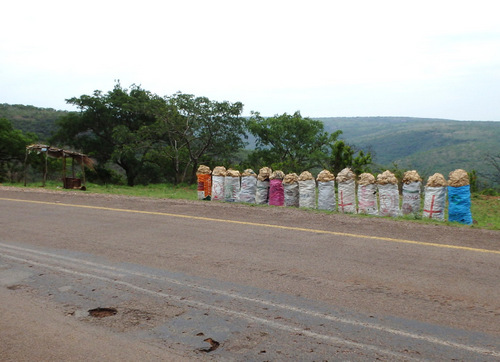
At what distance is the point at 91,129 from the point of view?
34375mm

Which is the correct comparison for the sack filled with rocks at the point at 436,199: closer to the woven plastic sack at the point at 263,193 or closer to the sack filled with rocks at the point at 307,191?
the sack filled with rocks at the point at 307,191

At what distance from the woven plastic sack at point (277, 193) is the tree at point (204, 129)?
17.0 m

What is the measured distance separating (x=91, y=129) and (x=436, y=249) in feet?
104

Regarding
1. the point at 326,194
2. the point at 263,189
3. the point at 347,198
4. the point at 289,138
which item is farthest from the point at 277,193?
the point at 289,138

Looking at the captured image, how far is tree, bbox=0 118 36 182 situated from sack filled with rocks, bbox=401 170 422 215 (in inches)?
1132

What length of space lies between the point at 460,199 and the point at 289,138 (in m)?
23.0

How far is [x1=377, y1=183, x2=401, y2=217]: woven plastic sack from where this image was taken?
443 inches

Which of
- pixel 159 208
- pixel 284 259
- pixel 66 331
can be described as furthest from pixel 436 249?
pixel 159 208

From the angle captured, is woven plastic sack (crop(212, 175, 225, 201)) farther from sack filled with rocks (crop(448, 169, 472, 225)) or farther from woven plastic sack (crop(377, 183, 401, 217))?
sack filled with rocks (crop(448, 169, 472, 225))

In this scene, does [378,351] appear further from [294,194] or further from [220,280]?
[294,194]

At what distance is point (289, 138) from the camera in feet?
108

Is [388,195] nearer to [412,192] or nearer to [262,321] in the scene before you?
[412,192]

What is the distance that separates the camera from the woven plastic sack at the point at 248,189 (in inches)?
555

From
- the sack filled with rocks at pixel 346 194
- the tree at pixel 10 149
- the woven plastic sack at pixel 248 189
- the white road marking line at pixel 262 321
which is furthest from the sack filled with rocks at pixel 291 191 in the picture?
the tree at pixel 10 149
